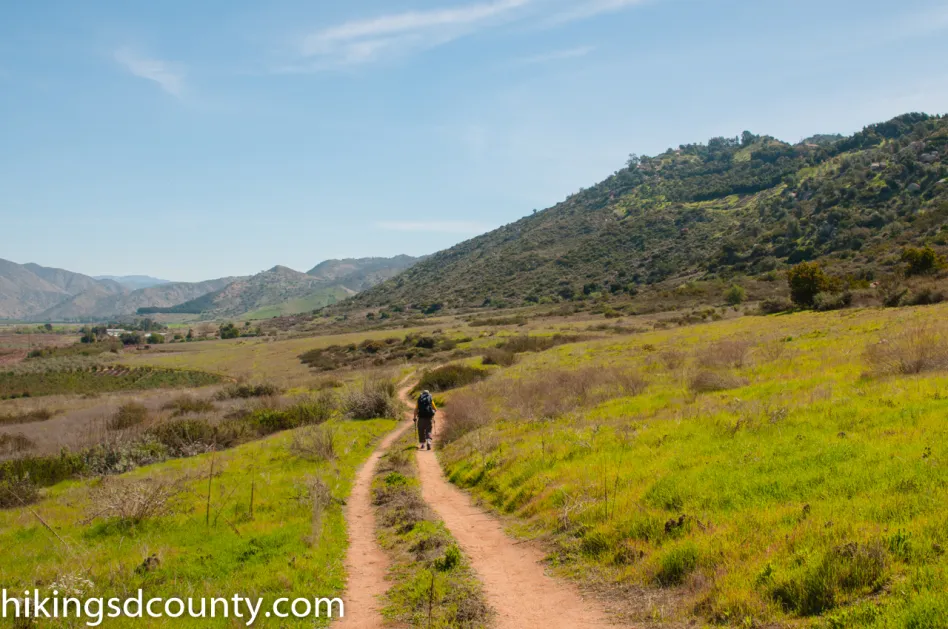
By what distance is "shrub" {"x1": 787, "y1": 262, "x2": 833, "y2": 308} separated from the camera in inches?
1575

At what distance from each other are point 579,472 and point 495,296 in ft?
382

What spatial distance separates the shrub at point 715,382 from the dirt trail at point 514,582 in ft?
26.4

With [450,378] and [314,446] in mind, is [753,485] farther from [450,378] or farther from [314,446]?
[450,378]

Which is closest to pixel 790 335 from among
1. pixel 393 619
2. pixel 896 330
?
pixel 896 330

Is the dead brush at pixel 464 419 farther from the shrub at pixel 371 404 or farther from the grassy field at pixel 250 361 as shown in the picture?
the grassy field at pixel 250 361

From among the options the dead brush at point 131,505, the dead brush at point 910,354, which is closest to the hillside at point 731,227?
the dead brush at point 910,354

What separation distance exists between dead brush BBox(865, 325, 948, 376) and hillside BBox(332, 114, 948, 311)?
43.7 metres

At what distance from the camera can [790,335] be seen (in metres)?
23.6

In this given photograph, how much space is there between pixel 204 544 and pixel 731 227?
5330 inches

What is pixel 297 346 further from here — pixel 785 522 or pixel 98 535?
pixel 785 522

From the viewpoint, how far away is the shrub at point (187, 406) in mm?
30767

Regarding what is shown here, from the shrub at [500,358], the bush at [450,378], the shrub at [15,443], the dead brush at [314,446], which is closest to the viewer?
the dead brush at [314,446]

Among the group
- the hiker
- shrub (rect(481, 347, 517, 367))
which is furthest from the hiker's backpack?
shrub (rect(481, 347, 517, 367))

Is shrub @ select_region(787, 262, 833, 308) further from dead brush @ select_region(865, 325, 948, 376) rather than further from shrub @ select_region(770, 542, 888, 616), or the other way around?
shrub @ select_region(770, 542, 888, 616)
